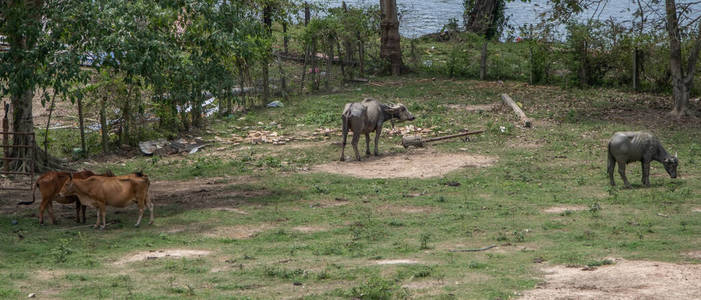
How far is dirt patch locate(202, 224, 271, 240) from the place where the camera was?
1175cm

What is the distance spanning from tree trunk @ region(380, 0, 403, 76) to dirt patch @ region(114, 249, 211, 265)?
21.3 m

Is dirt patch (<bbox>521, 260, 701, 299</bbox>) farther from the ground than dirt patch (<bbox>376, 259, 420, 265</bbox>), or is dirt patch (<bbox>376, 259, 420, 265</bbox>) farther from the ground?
dirt patch (<bbox>521, 260, 701, 299</bbox>)

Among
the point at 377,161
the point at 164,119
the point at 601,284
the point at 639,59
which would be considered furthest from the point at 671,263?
the point at 639,59

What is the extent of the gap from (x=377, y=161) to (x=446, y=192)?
372 cm

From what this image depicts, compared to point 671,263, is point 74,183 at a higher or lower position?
higher

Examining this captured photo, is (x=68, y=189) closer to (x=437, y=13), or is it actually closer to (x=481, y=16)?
(x=481, y=16)

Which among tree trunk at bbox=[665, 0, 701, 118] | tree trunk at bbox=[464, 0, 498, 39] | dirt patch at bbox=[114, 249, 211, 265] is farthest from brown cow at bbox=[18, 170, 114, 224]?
tree trunk at bbox=[464, 0, 498, 39]

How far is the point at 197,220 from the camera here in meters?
12.7

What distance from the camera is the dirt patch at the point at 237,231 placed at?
463 inches

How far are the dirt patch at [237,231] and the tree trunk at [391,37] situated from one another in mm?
19554

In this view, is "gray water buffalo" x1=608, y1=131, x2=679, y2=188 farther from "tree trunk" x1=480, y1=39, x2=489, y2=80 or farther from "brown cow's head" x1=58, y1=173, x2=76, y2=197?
"tree trunk" x1=480, y1=39, x2=489, y2=80

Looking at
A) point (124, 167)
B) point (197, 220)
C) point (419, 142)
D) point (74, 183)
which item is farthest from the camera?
point (419, 142)

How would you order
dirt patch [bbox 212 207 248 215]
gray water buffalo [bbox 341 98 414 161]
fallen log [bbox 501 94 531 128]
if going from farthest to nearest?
fallen log [bbox 501 94 531 128] < gray water buffalo [bbox 341 98 414 161] < dirt patch [bbox 212 207 248 215]

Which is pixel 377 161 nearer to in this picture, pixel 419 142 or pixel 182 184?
pixel 419 142
